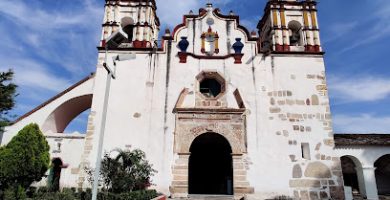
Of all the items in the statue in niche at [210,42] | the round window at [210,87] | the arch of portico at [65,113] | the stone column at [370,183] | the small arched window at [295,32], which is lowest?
the stone column at [370,183]

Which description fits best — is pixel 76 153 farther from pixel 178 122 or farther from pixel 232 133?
pixel 232 133

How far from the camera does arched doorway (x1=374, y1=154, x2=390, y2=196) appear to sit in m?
17.3

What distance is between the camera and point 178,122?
12.6 metres

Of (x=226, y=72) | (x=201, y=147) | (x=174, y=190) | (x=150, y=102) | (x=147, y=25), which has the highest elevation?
(x=147, y=25)

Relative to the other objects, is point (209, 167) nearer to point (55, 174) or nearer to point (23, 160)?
point (55, 174)

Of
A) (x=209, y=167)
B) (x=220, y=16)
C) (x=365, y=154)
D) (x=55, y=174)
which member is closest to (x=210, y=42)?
(x=220, y=16)

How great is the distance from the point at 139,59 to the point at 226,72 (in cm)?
400

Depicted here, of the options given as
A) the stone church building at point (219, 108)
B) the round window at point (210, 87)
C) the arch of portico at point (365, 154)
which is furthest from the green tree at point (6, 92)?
the arch of portico at point (365, 154)

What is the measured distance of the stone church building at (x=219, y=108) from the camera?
12156mm

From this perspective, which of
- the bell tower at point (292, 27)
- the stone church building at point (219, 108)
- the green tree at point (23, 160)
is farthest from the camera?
the bell tower at point (292, 27)

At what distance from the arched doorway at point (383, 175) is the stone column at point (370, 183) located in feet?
12.0

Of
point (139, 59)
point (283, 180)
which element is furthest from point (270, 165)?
point (139, 59)

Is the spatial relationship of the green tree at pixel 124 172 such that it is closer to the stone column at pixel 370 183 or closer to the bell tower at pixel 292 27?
the bell tower at pixel 292 27

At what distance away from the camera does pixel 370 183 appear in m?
14.2
